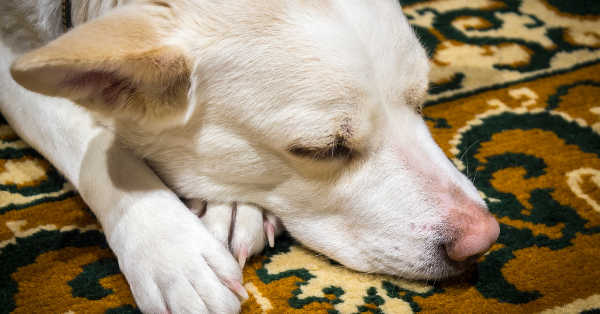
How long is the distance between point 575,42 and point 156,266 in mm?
2918

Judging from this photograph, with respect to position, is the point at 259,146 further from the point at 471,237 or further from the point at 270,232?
the point at 471,237

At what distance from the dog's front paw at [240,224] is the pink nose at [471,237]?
0.56 m

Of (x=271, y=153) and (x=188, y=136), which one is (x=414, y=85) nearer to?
(x=271, y=153)

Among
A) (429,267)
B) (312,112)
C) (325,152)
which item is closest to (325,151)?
(325,152)

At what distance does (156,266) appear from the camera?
1324mm

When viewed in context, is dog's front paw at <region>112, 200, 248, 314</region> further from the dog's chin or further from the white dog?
the dog's chin

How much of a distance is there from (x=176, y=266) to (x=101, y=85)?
544 mm

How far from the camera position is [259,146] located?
58.2 inches

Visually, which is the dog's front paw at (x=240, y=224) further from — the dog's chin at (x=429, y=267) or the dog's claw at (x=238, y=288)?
the dog's chin at (x=429, y=267)

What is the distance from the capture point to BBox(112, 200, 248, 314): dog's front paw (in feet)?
4.20

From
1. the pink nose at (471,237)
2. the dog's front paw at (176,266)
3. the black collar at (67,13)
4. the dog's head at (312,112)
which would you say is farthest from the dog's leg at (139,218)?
the pink nose at (471,237)

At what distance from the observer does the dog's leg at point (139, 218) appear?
1.29 m

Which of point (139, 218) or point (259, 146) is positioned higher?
point (259, 146)

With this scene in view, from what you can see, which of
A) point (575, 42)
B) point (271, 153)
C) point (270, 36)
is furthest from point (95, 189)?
point (575, 42)
